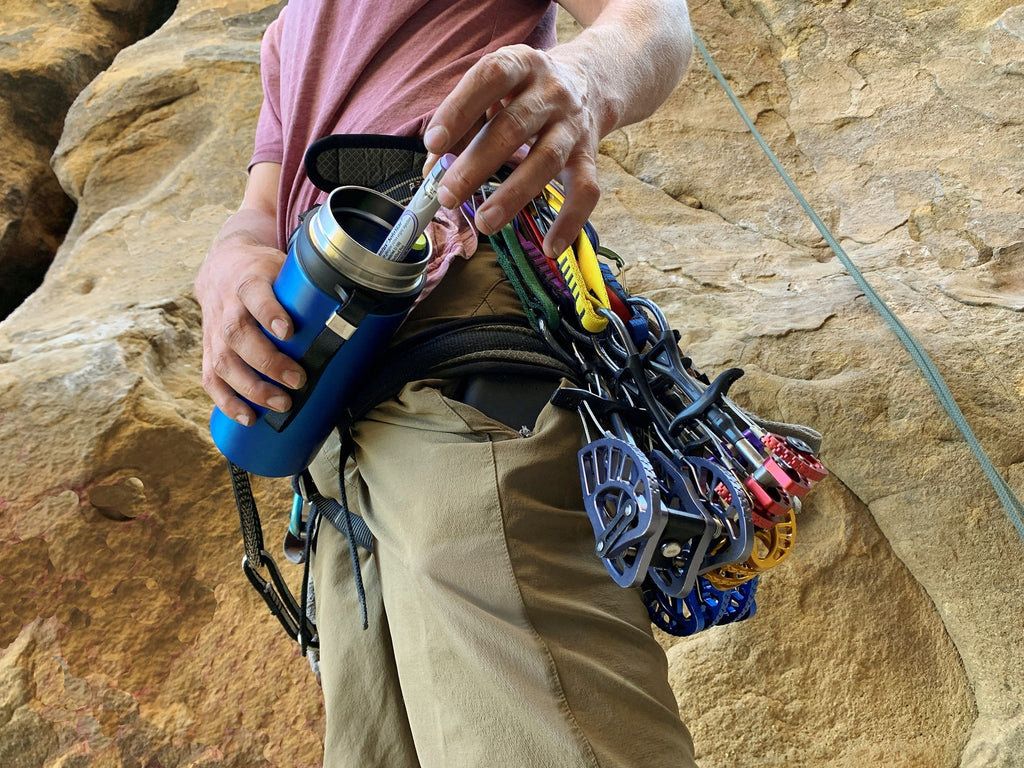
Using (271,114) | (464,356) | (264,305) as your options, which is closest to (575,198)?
(464,356)

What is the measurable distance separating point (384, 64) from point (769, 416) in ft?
2.42

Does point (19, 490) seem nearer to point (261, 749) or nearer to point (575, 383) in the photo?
point (261, 749)

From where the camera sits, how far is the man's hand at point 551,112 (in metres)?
0.55

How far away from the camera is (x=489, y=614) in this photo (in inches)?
22.1

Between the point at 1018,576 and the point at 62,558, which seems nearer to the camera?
the point at 1018,576

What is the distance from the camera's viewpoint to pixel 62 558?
125 cm

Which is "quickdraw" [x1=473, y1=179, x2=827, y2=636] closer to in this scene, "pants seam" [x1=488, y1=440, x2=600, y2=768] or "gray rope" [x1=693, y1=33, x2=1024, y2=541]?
"pants seam" [x1=488, y1=440, x2=600, y2=768]

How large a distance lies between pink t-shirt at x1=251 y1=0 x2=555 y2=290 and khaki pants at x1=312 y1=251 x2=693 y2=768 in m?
0.18

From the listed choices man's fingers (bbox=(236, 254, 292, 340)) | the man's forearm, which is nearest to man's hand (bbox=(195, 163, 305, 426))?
man's fingers (bbox=(236, 254, 292, 340))

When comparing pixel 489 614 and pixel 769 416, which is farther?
pixel 769 416

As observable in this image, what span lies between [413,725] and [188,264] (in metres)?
1.44

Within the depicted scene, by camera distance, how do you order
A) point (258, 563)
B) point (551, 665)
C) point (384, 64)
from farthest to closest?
1. point (258, 563)
2. point (384, 64)
3. point (551, 665)

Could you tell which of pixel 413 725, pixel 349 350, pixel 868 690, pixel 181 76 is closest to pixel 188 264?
pixel 181 76

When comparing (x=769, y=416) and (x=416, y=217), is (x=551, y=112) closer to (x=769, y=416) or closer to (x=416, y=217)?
(x=416, y=217)
